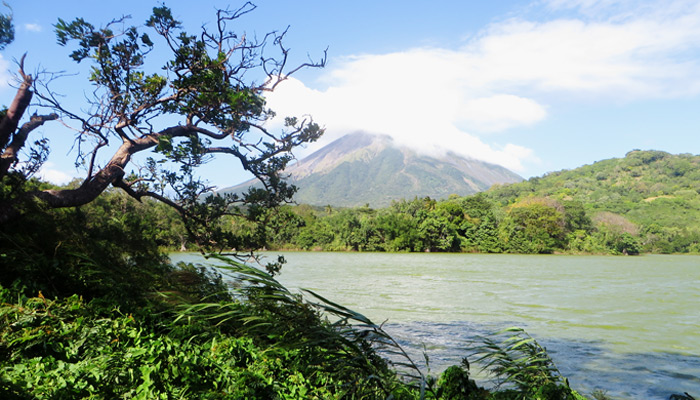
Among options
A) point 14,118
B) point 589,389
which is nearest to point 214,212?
point 14,118

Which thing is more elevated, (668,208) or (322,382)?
(668,208)

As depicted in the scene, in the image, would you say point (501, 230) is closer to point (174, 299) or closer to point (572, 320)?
point (572, 320)

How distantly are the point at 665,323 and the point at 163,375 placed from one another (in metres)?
12.5

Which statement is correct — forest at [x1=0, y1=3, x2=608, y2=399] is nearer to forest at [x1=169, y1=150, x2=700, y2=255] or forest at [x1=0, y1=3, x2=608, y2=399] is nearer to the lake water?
the lake water

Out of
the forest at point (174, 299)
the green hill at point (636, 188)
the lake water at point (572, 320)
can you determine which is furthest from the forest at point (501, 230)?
the forest at point (174, 299)

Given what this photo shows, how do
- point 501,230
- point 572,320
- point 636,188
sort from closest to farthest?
point 572,320 < point 501,230 < point 636,188

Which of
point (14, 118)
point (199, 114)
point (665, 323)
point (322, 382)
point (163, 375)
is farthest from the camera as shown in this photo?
point (665, 323)

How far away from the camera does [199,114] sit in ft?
21.6

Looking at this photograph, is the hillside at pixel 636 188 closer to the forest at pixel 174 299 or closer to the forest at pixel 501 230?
the forest at pixel 501 230

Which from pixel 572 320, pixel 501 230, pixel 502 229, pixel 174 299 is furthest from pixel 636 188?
pixel 174 299

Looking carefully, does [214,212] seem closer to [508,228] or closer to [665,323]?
[665,323]

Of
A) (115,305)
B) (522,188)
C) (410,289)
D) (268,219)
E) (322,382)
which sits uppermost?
(522,188)

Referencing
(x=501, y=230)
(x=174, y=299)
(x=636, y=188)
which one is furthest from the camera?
(x=636, y=188)

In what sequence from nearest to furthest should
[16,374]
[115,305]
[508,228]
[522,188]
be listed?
[16,374] < [115,305] < [508,228] < [522,188]
